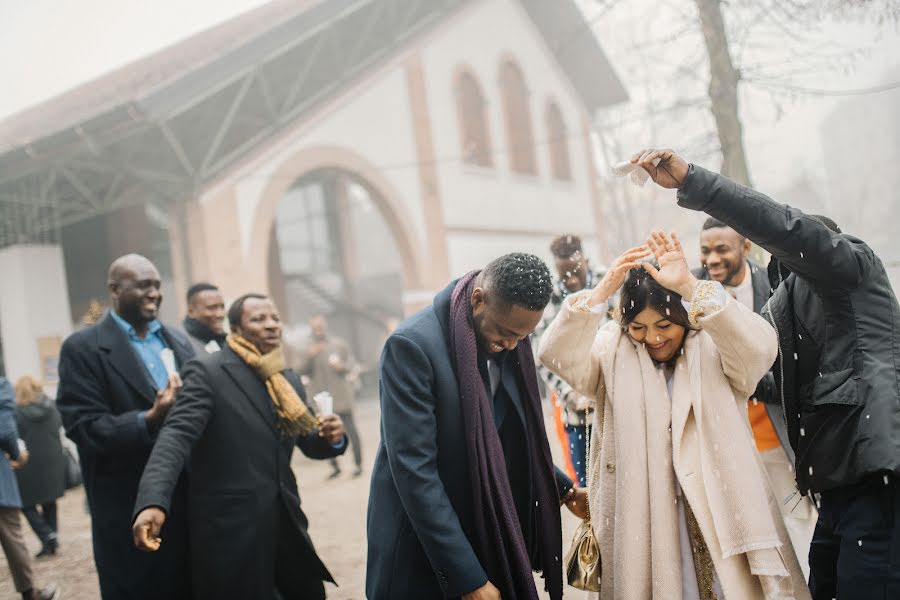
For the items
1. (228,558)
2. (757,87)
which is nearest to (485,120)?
(757,87)

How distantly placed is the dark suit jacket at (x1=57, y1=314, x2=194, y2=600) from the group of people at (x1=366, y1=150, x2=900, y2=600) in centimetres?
155

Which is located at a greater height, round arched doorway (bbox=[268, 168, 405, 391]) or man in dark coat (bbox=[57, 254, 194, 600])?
round arched doorway (bbox=[268, 168, 405, 391])

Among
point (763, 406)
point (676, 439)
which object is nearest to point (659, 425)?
point (676, 439)

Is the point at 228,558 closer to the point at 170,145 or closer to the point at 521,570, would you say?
the point at 521,570

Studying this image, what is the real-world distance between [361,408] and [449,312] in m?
15.6

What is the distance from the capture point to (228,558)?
3271 millimetres

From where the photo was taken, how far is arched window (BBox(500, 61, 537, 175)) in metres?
19.2

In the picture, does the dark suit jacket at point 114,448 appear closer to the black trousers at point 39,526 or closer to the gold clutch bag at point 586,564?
the gold clutch bag at point 586,564

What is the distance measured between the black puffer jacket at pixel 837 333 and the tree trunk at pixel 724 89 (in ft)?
17.5

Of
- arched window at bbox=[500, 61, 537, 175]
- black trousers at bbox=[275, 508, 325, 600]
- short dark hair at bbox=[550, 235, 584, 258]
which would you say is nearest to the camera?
black trousers at bbox=[275, 508, 325, 600]

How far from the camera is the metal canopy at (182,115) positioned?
424 inches

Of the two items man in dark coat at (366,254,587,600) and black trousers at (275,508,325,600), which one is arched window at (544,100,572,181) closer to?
black trousers at (275,508,325,600)

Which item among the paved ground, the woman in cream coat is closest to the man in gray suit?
the woman in cream coat

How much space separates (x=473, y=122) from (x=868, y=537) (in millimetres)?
16325
